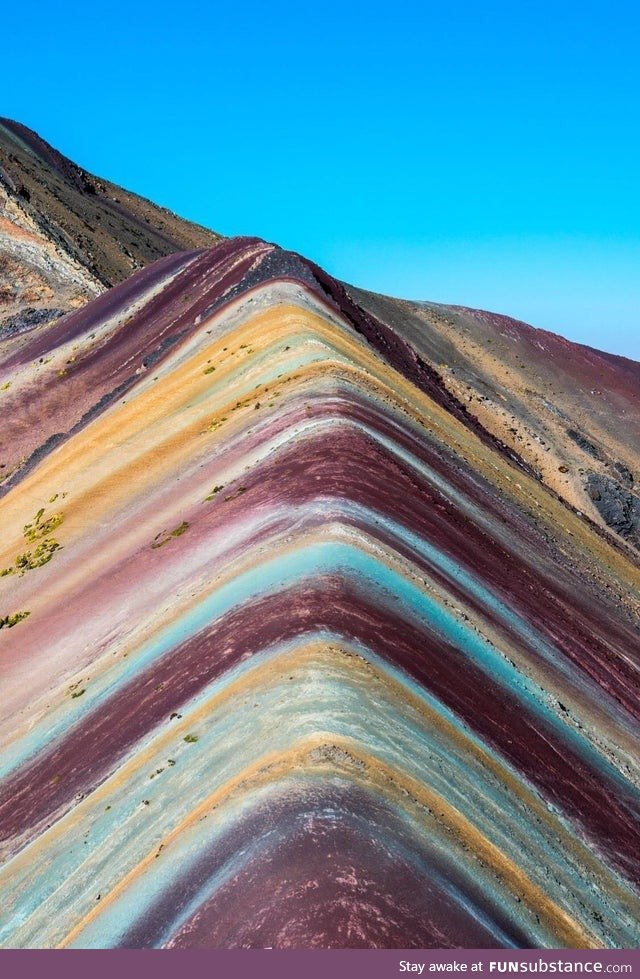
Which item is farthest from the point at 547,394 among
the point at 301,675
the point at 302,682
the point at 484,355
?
the point at 302,682

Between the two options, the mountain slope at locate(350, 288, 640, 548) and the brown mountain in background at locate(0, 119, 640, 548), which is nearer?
the mountain slope at locate(350, 288, 640, 548)

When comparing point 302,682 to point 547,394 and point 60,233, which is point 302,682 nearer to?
point 547,394

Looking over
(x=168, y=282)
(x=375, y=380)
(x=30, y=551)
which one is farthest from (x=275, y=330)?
(x=168, y=282)

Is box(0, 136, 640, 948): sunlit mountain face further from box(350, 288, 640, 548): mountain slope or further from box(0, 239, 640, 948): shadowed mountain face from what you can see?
box(350, 288, 640, 548): mountain slope

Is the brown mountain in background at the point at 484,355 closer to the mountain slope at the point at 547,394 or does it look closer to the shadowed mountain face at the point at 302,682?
the mountain slope at the point at 547,394

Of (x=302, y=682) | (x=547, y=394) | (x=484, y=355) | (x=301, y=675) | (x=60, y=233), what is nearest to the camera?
(x=302, y=682)

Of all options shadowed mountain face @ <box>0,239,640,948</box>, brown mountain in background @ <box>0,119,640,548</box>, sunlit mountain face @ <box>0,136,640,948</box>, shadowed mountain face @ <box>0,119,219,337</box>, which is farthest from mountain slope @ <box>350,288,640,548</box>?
shadowed mountain face @ <box>0,239,640,948</box>
